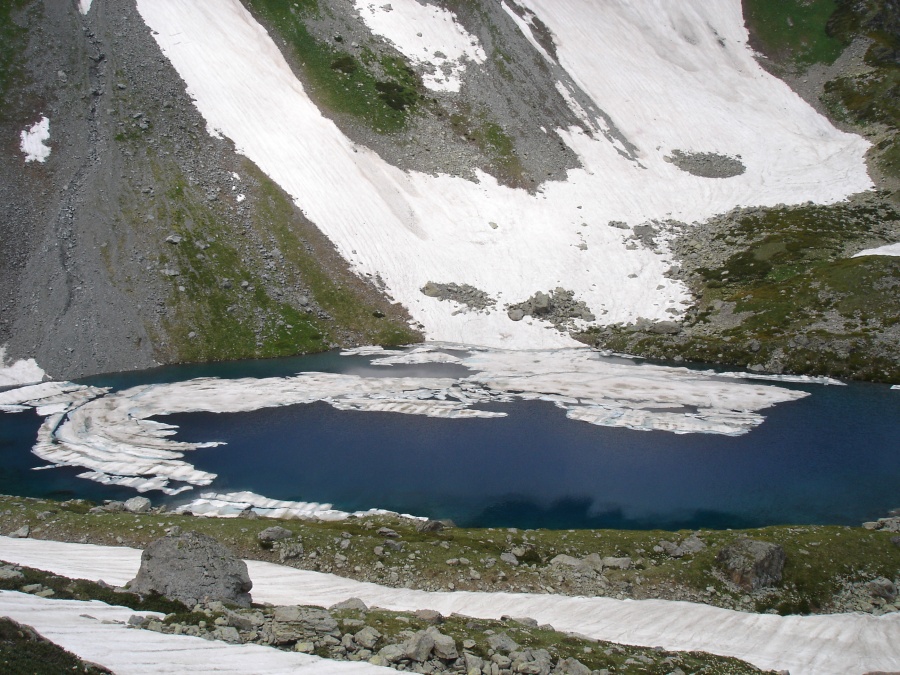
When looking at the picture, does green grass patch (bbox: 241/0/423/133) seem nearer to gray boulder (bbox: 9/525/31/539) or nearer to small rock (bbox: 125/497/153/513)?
small rock (bbox: 125/497/153/513)

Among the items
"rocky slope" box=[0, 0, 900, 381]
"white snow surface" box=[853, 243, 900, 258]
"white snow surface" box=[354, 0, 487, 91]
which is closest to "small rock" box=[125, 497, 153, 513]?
"rocky slope" box=[0, 0, 900, 381]

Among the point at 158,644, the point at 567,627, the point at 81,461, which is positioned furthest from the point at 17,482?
the point at 567,627

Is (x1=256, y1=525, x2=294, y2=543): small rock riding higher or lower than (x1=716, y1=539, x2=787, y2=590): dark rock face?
higher

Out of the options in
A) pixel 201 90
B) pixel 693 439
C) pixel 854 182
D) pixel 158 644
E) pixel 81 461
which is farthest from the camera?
pixel 854 182

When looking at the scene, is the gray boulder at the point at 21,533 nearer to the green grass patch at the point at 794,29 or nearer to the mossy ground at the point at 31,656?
the mossy ground at the point at 31,656

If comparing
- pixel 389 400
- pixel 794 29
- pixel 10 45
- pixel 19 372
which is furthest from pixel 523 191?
pixel 794 29

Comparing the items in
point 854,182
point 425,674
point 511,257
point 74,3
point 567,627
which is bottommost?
point 567,627

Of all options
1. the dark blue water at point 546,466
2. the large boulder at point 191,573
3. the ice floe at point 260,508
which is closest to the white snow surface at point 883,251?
the dark blue water at point 546,466

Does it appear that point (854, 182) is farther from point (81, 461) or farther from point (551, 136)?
point (81, 461)
